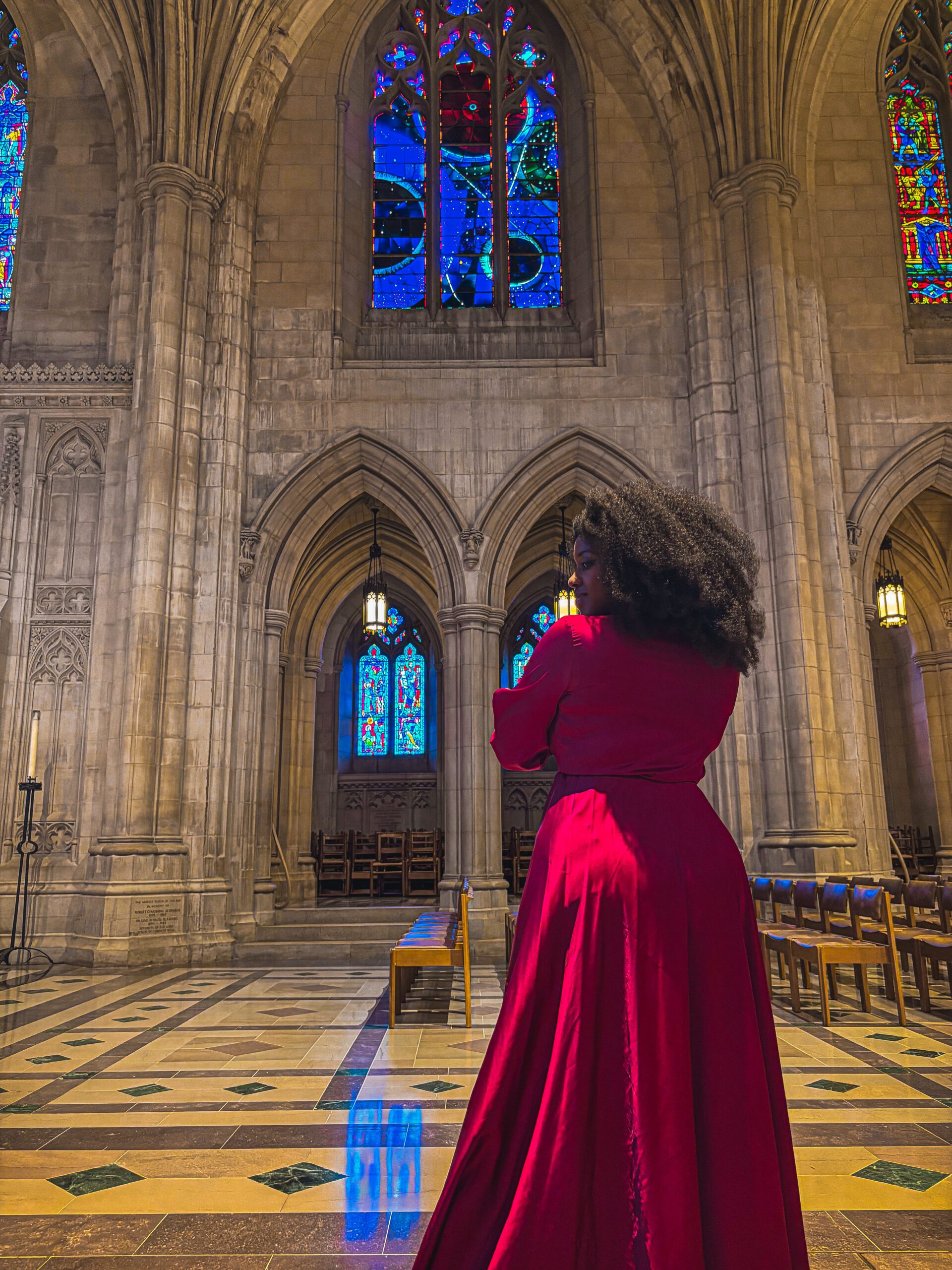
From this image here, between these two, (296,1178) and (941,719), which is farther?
(941,719)

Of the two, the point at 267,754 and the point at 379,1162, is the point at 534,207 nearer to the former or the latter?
the point at 267,754

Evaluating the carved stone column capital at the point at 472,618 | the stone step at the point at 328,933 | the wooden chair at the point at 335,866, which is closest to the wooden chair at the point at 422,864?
the wooden chair at the point at 335,866

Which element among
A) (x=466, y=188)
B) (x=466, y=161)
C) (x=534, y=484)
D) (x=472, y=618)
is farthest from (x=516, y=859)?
(x=466, y=161)

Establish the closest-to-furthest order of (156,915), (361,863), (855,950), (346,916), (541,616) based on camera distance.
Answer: (855,950) < (156,915) < (346,916) < (361,863) < (541,616)

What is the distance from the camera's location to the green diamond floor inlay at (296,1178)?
3150mm

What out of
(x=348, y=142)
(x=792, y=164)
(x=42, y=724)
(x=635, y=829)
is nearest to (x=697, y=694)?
(x=635, y=829)

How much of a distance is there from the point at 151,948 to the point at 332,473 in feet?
18.6

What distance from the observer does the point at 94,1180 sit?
3.27 meters

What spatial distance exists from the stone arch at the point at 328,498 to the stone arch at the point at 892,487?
4726 millimetres

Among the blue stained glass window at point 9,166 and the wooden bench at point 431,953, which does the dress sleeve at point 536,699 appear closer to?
the wooden bench at point 431,953

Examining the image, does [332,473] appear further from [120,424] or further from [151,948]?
[151,948]

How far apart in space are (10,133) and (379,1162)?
1397cm

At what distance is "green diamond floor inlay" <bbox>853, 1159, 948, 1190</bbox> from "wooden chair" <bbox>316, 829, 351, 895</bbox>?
11.6 m

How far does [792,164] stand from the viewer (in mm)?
11773
